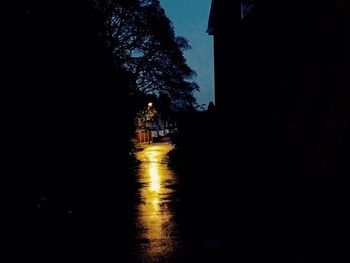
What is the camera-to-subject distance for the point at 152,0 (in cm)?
2969

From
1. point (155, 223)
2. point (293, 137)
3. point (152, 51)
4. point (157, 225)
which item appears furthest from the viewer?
point (152, 51)

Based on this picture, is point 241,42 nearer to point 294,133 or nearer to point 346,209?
point 294,133

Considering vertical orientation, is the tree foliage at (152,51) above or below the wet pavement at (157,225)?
above

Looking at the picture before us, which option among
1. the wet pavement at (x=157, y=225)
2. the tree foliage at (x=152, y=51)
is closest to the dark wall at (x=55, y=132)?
the wet pavement at (x=157, y=225)

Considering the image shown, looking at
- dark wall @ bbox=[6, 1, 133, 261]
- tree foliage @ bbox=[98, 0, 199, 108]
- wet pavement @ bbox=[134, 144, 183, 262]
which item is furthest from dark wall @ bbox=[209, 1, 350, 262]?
tree foliage @ bbox=[98, 0, 199, 108]

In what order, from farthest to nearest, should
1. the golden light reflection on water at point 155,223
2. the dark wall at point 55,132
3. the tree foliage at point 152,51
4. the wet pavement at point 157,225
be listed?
1. the tree foliage at point 152,51
2. the dark wall at point 55,132
3. the golden light reflection on water at point 155,223
4. the wet pavement at point 157,225

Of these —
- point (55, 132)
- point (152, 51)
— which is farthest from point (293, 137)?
point (152, 51)

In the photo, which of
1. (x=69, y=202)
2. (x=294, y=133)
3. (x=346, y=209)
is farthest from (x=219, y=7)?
(x=346, y=209)

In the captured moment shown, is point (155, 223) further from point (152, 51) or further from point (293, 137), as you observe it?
point (152, 51)

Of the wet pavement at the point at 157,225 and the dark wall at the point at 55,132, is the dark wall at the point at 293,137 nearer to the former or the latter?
the wet pavement at the point at 157,225

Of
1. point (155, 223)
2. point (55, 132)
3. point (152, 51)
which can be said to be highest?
point (152, 51)

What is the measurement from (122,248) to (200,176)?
8.68m

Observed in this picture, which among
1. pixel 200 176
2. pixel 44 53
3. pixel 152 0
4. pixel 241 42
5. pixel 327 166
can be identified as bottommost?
pixel 200 176

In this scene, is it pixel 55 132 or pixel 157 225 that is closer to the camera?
pixel 157 225
